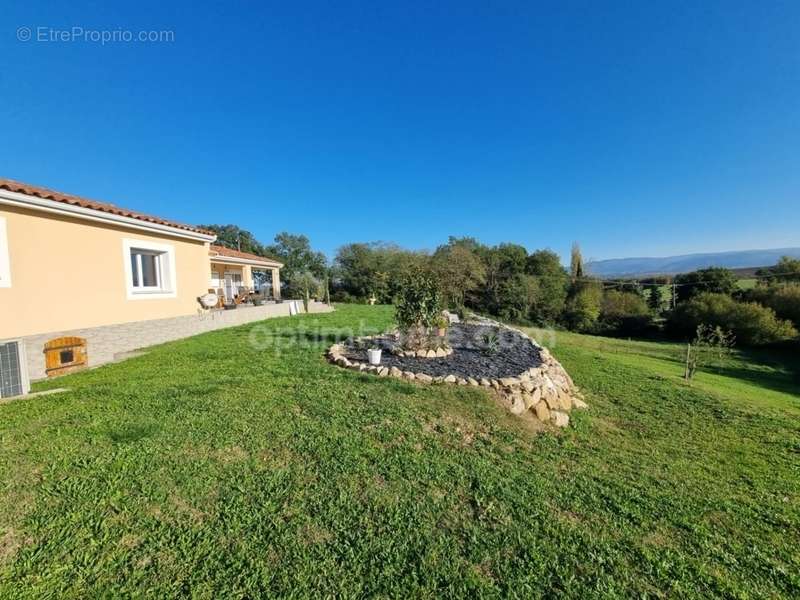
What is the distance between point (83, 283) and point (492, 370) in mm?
9489

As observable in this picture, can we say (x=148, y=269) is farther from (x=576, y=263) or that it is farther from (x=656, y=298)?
(x=576, y=263)

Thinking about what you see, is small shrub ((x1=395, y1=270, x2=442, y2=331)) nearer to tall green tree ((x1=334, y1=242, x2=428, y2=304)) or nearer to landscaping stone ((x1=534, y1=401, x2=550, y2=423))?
landscaping stone ((x1=534, y1=401, x2=550, y2=423))

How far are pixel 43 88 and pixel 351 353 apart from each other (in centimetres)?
1052

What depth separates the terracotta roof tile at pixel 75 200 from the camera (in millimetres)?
6484

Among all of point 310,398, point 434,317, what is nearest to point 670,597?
point 310,398

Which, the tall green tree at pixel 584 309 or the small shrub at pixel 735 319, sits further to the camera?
the tall green tree at pixel 584 309

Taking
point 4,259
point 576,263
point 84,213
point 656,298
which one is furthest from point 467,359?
point 576,263

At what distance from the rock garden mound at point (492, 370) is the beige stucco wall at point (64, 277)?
18.4 feet

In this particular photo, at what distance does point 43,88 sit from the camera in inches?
336

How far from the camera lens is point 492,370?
711 centimetres

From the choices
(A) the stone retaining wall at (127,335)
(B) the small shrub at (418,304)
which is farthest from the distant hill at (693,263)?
(A) the stone retaining wall at (127,335)

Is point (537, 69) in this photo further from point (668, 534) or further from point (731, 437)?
point (668, 534)

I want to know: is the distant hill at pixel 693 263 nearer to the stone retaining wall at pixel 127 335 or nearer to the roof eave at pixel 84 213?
the stone retaining wall at pixel 127 335

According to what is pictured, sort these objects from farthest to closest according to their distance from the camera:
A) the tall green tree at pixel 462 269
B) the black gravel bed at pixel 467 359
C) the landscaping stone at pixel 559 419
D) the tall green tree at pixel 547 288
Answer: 1. the tall green tree at pixel 547 288
2. the tall green tree at pixel 462 269
3. the black gravel bed at pixel 467 359
4. the landscaping stone at pixel 559 419
